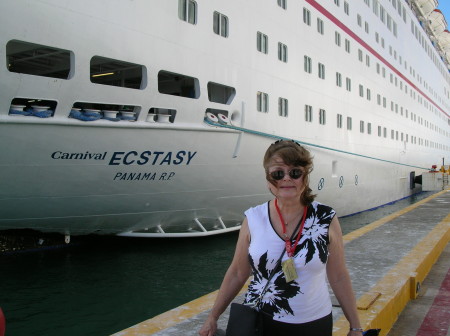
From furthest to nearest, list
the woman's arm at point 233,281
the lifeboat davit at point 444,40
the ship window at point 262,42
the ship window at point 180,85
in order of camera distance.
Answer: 1. the lifeboat davit at point 444,40
2. the ship window at point 262,42
3. the ship window at point 180,85
4. the woman's arm at point 233,281

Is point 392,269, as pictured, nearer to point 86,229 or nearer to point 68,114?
point 68,114

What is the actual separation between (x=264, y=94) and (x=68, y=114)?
4.97 meters

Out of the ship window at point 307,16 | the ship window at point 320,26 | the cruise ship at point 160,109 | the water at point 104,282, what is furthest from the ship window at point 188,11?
the ship window at point 320,26

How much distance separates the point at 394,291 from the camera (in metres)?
3.79

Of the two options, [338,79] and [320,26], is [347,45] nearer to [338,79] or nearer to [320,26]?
[338,79]

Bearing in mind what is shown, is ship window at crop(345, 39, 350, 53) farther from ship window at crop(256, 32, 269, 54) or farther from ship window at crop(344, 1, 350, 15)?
ship window at crop(256, 32, 269, 54)

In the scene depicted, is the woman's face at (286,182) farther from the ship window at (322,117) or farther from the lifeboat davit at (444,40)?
the lifeboat davit at (444,40)

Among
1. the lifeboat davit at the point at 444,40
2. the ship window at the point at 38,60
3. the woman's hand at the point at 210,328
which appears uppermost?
the lifeboat davit at the point at 444,40

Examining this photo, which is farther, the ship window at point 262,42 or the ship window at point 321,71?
the ship window at point 321,71

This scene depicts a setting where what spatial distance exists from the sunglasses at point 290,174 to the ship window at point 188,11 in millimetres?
6880

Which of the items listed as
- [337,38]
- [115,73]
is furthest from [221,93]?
[337,38]

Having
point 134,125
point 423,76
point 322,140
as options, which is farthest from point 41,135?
point 423,76

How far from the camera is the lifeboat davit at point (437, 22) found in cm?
3475

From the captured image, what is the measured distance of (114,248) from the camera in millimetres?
9406
